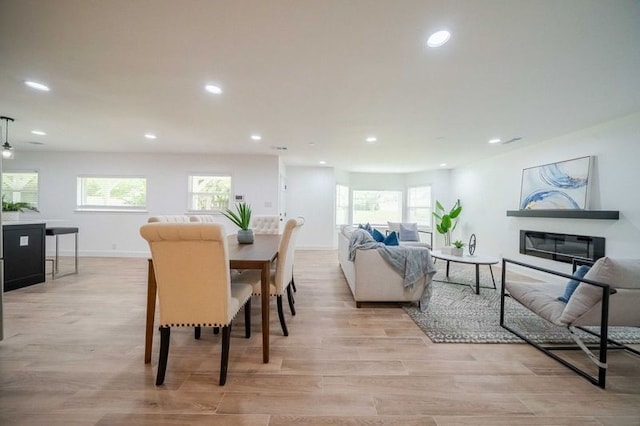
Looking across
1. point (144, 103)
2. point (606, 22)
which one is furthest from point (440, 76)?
point (144, 103)

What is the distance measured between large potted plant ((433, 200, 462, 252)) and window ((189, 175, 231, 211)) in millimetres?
4953

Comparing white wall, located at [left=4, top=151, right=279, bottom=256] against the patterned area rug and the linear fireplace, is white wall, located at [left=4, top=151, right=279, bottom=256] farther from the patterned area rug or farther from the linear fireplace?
the linear fireplace

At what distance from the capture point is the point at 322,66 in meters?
2.12

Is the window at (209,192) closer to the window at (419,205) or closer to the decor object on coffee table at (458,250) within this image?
the decor object on coffee table at (458,250)

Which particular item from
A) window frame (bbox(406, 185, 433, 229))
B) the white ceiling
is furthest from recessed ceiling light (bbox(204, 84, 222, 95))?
window frame (bbox(406, 185, 433, 229))

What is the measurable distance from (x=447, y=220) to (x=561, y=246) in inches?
75.3

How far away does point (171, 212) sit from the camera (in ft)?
18.4

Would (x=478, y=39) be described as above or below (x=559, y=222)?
above

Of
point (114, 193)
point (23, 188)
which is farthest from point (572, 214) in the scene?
point (23, 188)

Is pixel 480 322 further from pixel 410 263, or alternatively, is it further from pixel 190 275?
pixel 190 275

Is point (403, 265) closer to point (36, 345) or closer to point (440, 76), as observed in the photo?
point (440, 76)

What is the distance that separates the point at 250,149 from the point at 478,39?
4219 millimetres

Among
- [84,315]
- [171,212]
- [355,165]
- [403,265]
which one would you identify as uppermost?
[355,165]

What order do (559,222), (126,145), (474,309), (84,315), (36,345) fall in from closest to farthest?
(36,345) < (84,315) < (474,309) < (559,222) < (126,145)
